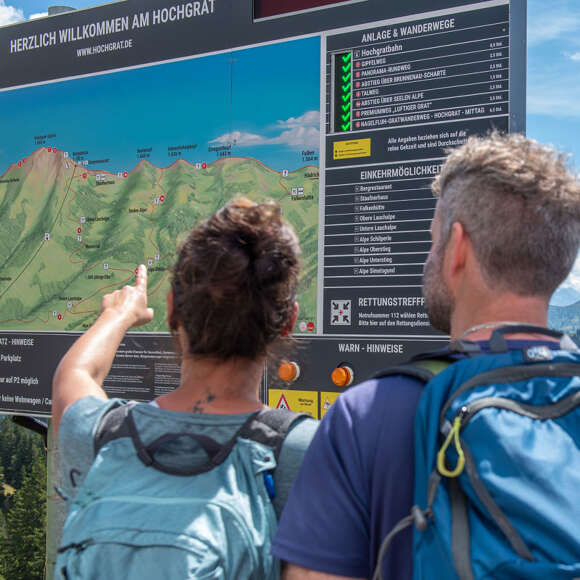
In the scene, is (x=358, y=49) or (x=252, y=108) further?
(x=252, y=108)

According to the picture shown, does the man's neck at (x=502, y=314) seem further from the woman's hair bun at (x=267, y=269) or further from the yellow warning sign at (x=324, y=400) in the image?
the yellow warning sign at (x=324, y=400)

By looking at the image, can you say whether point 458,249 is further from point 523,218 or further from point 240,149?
point 240,149

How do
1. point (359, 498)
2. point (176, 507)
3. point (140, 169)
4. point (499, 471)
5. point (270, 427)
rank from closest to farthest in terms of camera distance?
point (499, 471) < point (359, 498) < point (176, 507) < point (270, 427) < point (140, 169)

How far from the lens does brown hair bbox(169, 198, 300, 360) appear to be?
1652mm

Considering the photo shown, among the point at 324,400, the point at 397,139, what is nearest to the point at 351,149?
the point at 397,139

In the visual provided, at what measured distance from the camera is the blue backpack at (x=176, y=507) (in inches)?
55.9

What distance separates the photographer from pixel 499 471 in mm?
1215

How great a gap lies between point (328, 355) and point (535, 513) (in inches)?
88.9

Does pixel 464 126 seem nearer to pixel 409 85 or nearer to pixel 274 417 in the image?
pixel 409 85

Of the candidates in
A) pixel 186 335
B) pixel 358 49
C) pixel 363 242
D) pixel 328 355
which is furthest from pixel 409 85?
pixel 186 335

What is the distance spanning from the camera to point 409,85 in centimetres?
331

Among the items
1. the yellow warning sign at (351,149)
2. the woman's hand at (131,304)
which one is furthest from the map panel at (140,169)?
the woman's hand at (131,304)

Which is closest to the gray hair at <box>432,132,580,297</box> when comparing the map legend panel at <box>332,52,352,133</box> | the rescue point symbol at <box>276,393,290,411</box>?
the map legend panel at <box>332,52,352,133</box>

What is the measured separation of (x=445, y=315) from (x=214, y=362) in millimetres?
561
